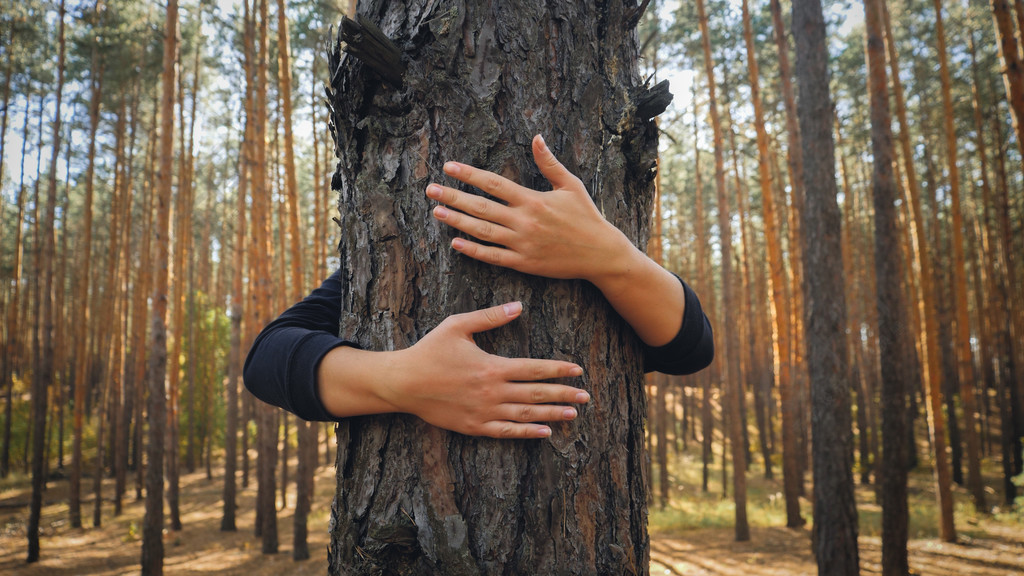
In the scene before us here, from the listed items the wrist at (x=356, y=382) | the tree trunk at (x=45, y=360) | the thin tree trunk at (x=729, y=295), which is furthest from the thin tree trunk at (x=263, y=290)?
the wrist at (x=356, y=382)

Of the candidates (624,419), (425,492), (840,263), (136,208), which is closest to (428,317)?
(425,492)

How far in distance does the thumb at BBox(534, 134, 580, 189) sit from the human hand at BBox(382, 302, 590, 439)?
275 millimetres

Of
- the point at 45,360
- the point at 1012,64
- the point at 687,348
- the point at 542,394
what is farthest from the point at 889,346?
the point at 45,360

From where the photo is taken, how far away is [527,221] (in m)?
1.12

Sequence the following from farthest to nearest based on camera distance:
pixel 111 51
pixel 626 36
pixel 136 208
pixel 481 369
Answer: pixel 136 208 → pixel 111 51 → pixel 626 36 → pixel 481 369

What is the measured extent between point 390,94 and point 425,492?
2.85 ft

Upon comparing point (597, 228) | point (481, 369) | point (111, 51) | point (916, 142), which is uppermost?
point (111, 51)

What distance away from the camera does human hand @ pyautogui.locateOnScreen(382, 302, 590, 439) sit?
42.8 inches

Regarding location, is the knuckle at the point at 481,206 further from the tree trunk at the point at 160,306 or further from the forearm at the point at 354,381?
the tree trunk at the point at 160,306

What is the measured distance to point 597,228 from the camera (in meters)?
1.15

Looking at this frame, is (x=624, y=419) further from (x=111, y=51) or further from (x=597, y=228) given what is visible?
(x=111, y=51)

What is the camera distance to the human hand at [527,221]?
3.66ft

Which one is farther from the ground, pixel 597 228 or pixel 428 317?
pixel 597 228

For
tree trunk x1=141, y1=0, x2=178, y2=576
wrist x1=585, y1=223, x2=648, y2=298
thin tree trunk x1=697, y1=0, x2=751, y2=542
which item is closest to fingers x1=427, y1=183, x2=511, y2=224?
wrist x1=585, y1=223, x2=648, y2=298
